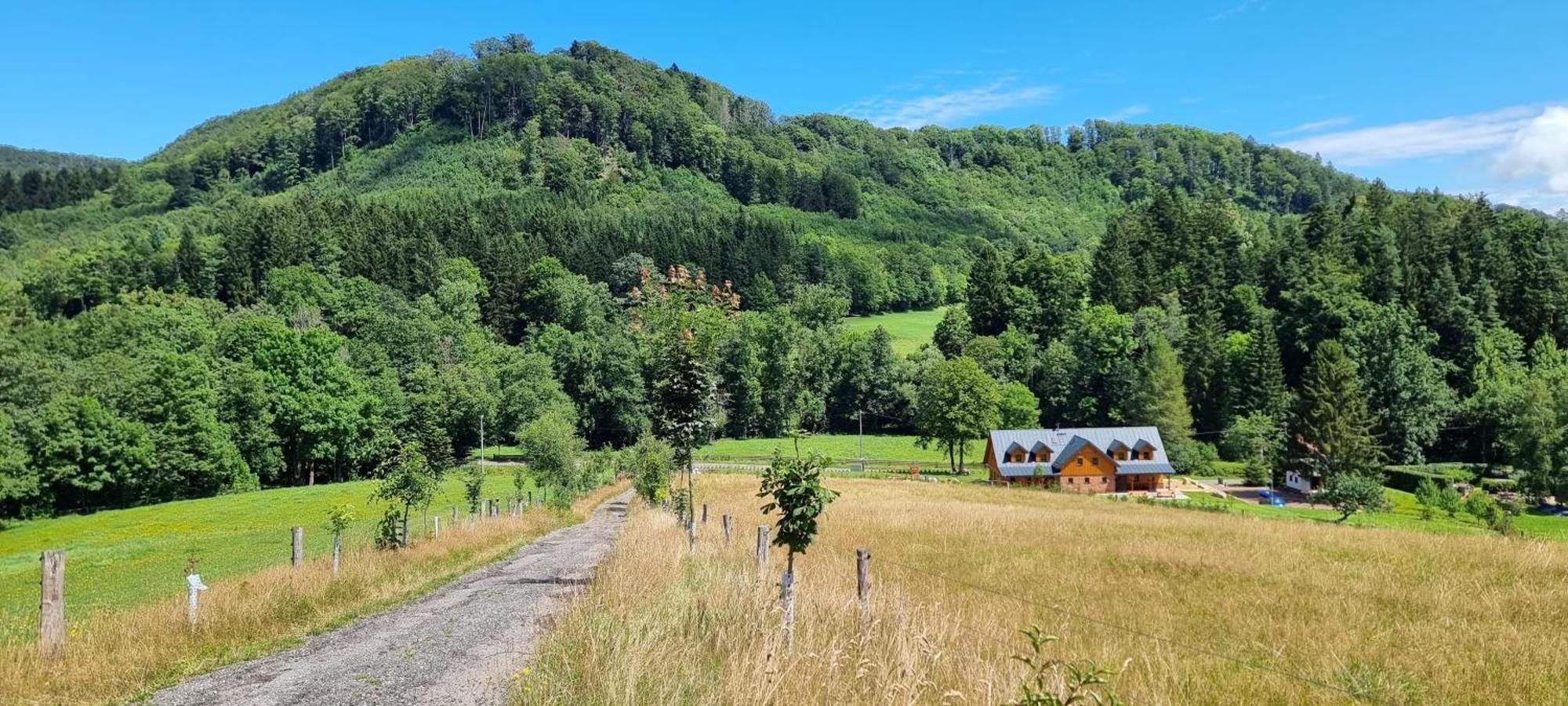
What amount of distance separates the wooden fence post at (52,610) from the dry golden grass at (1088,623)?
19.3 feet

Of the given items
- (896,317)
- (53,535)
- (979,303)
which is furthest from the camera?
(896,317)

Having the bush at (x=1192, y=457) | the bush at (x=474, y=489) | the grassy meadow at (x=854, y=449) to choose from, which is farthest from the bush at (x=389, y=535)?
the bush at (x=1192, y=457)

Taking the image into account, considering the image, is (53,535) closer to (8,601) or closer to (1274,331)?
(8,601)

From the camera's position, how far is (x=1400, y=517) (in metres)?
45.2

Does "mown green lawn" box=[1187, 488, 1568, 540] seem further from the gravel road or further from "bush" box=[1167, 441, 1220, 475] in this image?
the gravel road

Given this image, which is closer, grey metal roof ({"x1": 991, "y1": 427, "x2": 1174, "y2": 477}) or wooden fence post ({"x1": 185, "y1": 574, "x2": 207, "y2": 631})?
wooden fence post ({"x1": 185, "y1": 574, "x2": 207, "y2": 631})

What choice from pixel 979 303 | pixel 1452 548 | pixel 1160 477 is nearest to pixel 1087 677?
pixel 1452 548

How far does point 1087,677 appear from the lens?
13.4 feet

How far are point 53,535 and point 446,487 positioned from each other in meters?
21.3

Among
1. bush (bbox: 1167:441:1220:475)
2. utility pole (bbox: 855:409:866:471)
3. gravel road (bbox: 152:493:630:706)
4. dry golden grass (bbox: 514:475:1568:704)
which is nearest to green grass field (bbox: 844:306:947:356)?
utility pole (bbox: 855:409:866:471)

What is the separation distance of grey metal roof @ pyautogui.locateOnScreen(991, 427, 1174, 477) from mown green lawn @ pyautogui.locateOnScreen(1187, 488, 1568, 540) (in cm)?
1089

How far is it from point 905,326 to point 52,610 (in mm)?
126115

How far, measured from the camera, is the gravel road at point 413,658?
8742mm

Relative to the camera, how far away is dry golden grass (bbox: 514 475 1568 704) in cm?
→ 714
